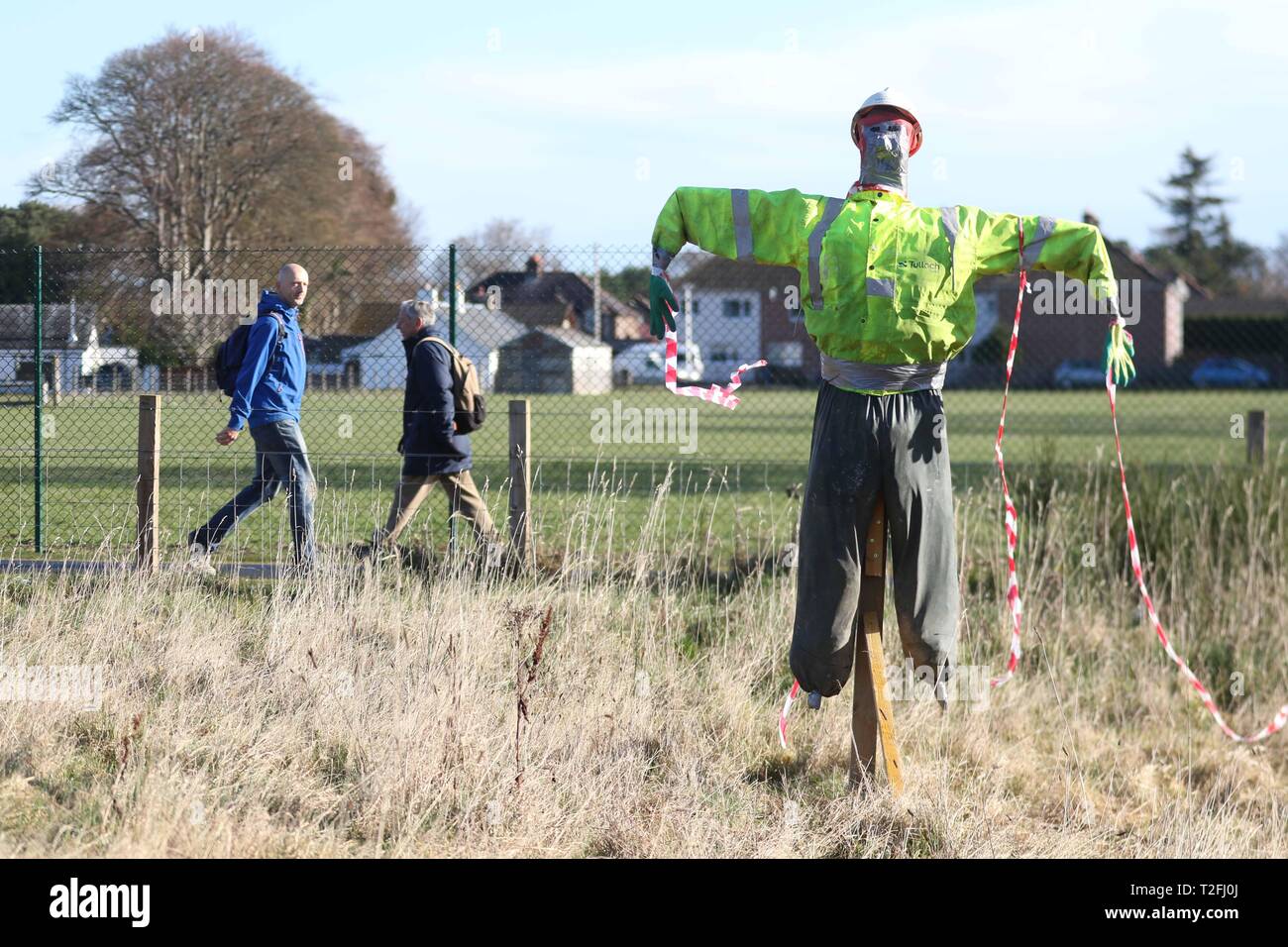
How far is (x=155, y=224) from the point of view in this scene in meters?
40.5

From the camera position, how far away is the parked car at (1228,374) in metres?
46.2

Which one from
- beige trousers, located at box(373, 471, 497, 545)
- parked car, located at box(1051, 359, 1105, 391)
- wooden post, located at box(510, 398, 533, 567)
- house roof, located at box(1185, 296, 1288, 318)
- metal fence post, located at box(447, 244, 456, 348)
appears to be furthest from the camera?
house roof, located at box(1185, 296, 1288, 318)

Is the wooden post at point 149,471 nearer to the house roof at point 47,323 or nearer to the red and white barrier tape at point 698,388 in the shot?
the house roof at point 47,323

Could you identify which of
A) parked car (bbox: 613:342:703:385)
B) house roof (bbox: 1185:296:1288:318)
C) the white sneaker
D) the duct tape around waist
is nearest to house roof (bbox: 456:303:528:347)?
parked car (bbox: 613:342:703:385)

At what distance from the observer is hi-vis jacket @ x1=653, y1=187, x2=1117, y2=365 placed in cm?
470

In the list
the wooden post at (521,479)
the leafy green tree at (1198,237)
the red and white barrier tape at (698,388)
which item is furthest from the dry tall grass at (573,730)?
the leafy green tree at (1198,237)

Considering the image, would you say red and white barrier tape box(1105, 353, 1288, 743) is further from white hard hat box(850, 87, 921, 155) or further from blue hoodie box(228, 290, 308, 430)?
blue hoodie box(228, 290, 308, 430)

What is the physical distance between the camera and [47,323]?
9906mm

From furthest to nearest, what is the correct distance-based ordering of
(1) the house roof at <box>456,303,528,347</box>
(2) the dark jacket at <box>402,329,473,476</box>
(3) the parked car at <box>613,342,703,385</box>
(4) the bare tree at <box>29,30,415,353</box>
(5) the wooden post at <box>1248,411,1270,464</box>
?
(4) the bare tree at <box>29,30,415,353</box> < (3) the parked car at <box>613,342,703,385</box> < (5) the wooden post at <box>1248,411,1270,464</box> < (1) the house roof at <box>456,303,528,347</box> < (2) the dark jacket at <box>402,329,473,476</box>

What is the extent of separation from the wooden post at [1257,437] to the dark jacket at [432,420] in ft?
19.9

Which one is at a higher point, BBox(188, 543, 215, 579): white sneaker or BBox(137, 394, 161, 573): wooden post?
BBox(137, 394, 161, 573): wooden post

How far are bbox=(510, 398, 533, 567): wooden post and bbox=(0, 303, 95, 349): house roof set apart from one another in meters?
3.45
